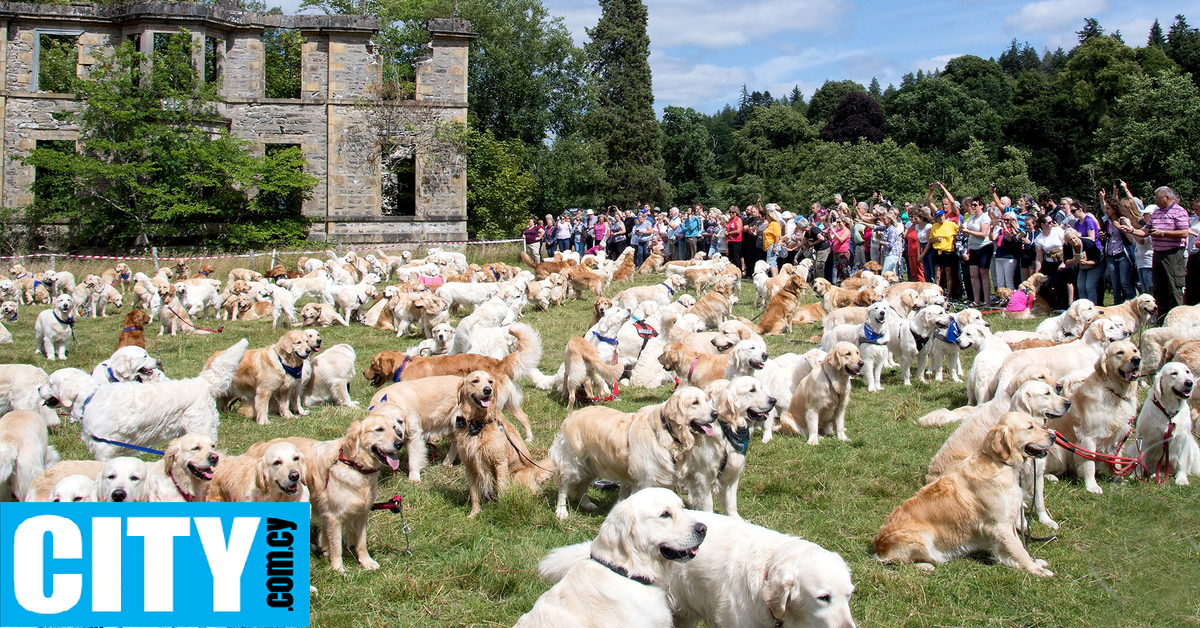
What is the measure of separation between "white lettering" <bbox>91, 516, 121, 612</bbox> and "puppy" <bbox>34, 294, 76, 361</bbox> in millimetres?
9239

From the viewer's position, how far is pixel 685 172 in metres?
66.1

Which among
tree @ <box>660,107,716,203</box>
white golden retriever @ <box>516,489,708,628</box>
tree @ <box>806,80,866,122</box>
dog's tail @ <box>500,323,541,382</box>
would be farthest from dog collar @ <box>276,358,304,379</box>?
tree @ <box>806,80,866,122</box>

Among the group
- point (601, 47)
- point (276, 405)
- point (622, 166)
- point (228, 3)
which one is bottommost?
point (276, 405)

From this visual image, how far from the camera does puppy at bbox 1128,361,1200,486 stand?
17.9ft

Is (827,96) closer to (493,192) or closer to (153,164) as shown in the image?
(493,192)

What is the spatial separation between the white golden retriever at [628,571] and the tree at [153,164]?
2651cm

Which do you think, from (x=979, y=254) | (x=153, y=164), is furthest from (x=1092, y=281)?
(x=153, y=164)

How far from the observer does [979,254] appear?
43.8 feet

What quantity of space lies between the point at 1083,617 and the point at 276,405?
7.65 m

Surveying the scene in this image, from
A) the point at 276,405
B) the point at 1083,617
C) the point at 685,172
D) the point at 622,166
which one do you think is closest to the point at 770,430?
the point at 1083,617

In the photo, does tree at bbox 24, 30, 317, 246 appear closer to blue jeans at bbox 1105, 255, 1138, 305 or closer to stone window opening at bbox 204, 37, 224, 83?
stone window opening at bbox 204, 37, 224, 83

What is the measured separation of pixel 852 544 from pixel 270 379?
5.99m

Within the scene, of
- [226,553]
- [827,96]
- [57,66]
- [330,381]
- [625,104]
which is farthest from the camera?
[827,96]

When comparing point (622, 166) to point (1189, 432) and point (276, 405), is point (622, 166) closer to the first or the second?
point (276, 405)
